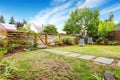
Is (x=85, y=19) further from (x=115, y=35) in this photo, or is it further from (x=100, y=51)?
(x=100, y=51)

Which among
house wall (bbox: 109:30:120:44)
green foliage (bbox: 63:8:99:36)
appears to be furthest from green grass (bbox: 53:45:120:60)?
green foliage (bbox: 63:8:99:36)

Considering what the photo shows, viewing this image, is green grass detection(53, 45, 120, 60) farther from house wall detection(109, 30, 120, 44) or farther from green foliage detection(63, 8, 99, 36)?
green foliage detection(63, 8, 99, 36)

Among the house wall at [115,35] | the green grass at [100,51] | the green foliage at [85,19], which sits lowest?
the green grass at [100,51]

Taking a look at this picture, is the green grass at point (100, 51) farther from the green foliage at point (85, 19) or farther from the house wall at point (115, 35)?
the green foliage at point (85, 19)

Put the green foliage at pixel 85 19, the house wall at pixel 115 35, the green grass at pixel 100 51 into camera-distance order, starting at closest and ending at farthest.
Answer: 1. the green grass at pixel 100 51
2. the house wall at pixel 115 35
3. the green foliage at pixel 85 19

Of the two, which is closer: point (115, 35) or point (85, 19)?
point (115, 35)

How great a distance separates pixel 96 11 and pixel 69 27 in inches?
204

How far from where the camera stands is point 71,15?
796 inches

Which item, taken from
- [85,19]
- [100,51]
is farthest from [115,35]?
[85,19]

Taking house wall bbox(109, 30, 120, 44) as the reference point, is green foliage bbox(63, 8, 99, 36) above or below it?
above

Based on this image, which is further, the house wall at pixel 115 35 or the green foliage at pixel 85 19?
the green foliage at pixel 85 19

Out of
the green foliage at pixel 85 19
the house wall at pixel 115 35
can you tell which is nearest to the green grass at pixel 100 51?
the house wall at pixel 115 35

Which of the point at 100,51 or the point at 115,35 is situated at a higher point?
the point at 115,35

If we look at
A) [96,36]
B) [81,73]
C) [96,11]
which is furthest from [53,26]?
[81,73]
